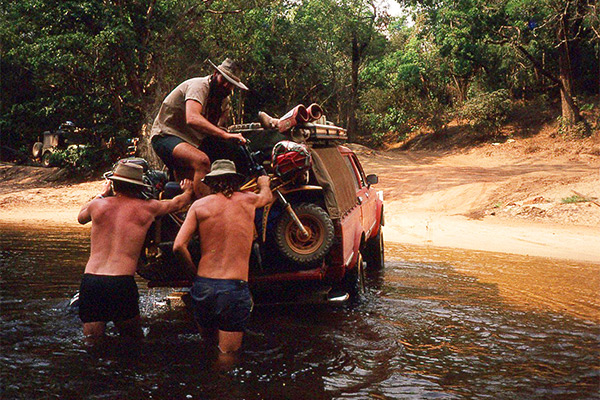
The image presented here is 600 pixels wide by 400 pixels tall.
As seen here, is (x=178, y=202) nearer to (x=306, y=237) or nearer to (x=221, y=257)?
(x=221, y=257)

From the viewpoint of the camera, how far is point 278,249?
5426 mm

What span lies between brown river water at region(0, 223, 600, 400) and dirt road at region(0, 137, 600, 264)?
3939mm

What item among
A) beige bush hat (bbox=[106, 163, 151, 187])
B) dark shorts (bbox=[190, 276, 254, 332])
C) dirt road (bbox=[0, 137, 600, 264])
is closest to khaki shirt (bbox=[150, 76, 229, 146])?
beige bush hat (bbox=[106, 163, 151, 187])

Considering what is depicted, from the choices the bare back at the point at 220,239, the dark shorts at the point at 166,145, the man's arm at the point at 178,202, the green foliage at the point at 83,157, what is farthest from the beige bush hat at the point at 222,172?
the green foliage at the point at 83,157

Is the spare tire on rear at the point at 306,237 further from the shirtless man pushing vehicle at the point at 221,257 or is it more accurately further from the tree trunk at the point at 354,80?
the tree trunk at the point at 354,80

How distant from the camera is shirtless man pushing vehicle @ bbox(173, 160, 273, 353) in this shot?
14.9ft

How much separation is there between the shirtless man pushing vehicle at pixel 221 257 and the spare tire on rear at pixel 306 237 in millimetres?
765

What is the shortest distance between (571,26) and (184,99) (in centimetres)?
2385

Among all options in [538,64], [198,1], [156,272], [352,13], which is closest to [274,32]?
[352,13]

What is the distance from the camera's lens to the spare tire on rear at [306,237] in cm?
541

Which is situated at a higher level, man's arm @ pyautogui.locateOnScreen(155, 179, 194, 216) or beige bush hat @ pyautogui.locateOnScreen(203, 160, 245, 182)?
beige bush hat @ pyautogui.locateOnScreen(203, 160, 245, 182)

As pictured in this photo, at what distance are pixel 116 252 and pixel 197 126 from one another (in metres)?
1.36

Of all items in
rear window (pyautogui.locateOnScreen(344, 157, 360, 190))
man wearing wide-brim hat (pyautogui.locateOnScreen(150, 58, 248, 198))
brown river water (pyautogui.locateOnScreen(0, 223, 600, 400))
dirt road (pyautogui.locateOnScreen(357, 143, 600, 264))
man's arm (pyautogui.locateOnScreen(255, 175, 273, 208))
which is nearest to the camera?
brown river water (pyautogui.locateOnScreen(0, 223, 600, 400))

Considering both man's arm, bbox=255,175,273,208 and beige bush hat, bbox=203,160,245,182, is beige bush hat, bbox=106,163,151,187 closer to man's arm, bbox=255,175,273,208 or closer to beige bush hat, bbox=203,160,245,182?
beige bush hat, bbox=203,160,245,182
